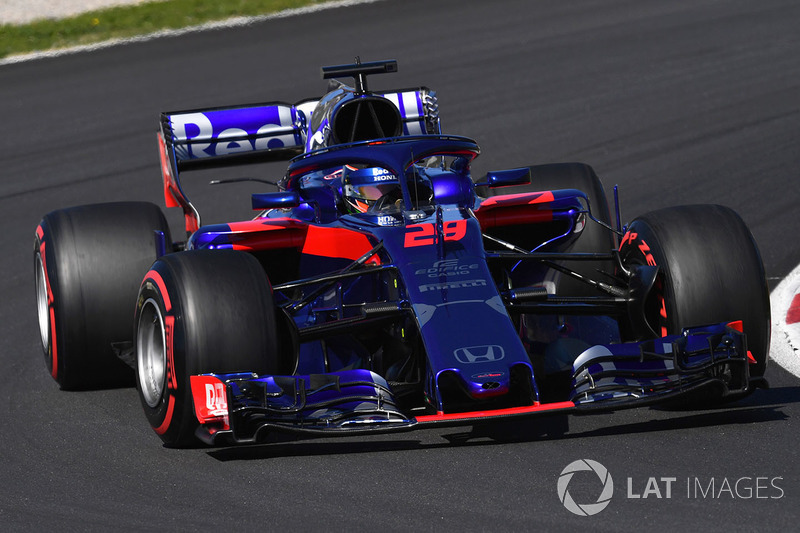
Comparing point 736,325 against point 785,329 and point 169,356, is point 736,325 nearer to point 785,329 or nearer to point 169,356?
point 785,329

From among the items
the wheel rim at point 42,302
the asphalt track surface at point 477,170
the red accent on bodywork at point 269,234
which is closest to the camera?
the asphalt track surface at point 477,170

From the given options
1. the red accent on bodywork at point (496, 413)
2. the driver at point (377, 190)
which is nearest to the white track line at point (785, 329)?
the red accent on bodywork at point (496, 413)

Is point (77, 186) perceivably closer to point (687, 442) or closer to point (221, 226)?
point (221, 226)

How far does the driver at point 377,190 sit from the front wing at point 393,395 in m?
1.51

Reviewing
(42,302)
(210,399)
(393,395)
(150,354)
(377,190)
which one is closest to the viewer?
(210,399)

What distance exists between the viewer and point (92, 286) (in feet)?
24.0

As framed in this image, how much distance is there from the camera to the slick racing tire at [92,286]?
23.9 ft

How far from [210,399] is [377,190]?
1874mm

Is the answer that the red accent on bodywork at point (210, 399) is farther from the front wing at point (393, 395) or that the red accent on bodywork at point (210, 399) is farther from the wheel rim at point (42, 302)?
the wheel rim at point (42, 302)

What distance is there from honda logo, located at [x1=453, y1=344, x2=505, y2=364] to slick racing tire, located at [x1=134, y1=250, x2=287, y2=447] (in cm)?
82

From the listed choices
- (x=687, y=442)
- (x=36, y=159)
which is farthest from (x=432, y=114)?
(x=36, y=159)

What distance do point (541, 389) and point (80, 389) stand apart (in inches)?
106

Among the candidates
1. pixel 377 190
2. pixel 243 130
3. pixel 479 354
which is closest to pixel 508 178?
pixel 377 190

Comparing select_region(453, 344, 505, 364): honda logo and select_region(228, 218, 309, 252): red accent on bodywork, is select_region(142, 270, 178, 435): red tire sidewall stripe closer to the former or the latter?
select_region(228, 218, 309, 252): red accent on bodywork
